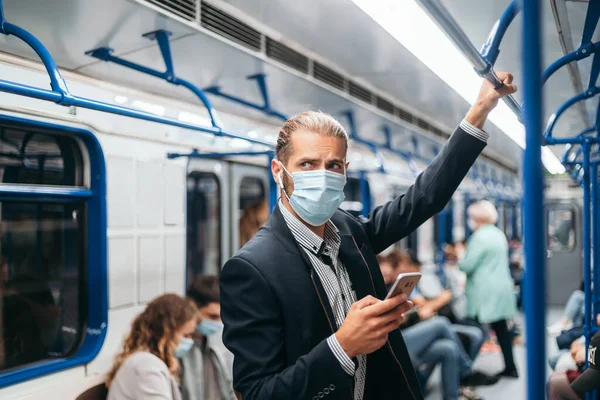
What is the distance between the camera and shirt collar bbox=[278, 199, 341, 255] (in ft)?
5.05

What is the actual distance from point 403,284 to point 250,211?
11.6 feet

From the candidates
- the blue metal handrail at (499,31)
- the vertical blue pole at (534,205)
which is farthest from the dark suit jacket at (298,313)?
the vertical blue pole at (534,205)

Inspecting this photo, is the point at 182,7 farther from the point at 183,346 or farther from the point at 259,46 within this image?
the point at 183,346

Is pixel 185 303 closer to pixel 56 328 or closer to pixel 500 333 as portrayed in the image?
pixel 56 328

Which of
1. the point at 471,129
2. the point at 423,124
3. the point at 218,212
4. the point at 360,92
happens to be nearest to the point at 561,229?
the point at 423,124

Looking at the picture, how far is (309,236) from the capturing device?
1.55 meters

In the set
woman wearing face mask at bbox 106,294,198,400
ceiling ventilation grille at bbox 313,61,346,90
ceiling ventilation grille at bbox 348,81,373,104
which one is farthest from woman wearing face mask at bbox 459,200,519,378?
woman wearing face mask at bbox 106,294,198,400

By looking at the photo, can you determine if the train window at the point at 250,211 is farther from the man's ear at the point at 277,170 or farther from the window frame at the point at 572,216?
the window frame at the point at 572,216

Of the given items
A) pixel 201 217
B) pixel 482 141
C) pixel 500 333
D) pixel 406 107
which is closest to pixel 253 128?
pixel 201 217

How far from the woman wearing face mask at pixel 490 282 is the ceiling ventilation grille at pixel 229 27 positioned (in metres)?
3.66

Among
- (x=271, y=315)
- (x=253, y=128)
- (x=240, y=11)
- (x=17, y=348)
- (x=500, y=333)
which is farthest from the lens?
(x=500, y=333)

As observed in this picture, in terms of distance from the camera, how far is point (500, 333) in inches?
222

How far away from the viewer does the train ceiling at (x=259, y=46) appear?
8.00 ft

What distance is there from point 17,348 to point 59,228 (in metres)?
0.69
